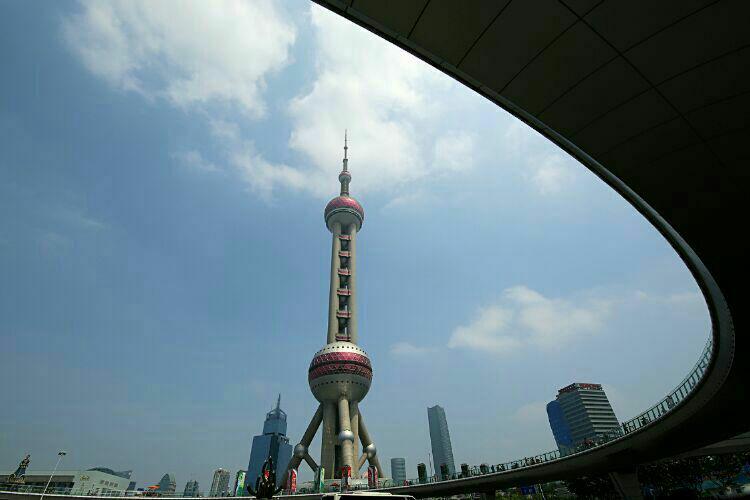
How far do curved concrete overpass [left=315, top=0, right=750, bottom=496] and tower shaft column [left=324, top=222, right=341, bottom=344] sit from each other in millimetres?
73340

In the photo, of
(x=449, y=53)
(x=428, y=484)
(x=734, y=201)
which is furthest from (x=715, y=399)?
(x=428, y=484)

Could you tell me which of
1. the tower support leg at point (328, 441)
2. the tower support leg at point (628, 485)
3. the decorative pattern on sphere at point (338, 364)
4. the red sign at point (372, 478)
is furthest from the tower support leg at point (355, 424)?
the tower support leg at point (628, 485)

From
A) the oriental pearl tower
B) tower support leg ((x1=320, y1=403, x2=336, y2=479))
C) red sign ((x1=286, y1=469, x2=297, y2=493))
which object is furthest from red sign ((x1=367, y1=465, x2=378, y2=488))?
red sign ((x1=286, y1=469, x2=297, y2=493))

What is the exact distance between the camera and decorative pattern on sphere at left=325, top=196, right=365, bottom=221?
312 ft

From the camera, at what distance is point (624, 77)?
7281mm

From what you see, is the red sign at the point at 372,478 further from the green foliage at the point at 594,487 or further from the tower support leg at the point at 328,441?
the green foliage at the point at 594,487

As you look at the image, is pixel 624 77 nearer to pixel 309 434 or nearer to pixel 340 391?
pixel 340 391

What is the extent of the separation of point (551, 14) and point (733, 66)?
3576mm

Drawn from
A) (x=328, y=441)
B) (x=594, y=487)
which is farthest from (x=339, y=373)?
(x=594, y=487)

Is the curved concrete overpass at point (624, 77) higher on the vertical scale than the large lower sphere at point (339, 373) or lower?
lower

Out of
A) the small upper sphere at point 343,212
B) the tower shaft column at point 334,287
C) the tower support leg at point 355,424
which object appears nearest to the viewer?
the tower support leg at point 355,424

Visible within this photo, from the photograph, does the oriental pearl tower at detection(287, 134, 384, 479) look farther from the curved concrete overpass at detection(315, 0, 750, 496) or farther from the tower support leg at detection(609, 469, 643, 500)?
the curved concrete overpass at detection(315, 0, 750, 496)

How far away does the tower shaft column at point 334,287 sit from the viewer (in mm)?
80375

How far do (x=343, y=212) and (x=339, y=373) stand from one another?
39769 mm
